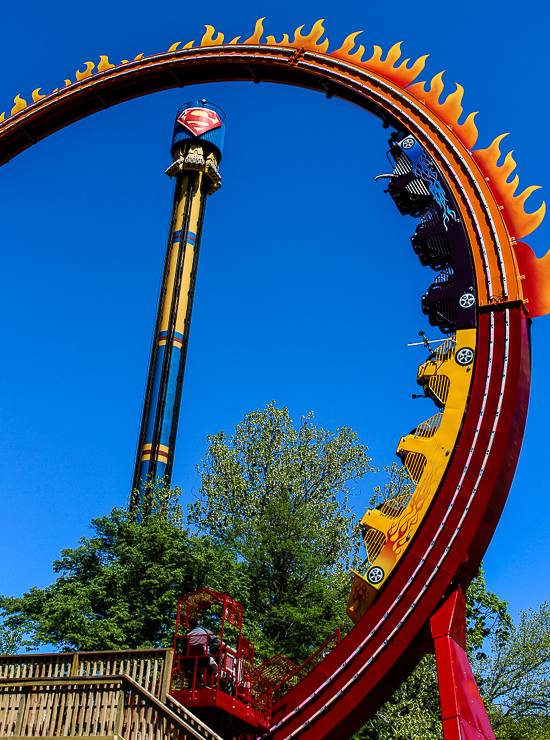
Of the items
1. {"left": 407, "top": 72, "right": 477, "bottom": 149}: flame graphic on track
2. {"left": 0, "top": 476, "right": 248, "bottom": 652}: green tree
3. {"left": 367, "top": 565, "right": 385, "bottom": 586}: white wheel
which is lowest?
{"left": 367, "top": 565, "right": 385, "bottom": 586}: white wheel

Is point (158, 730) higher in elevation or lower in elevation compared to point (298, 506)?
lower

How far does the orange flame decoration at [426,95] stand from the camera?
48.1 feet

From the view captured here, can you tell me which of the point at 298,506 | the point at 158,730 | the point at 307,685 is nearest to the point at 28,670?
the point at 158,730

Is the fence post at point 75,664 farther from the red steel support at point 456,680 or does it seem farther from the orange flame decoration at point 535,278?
the orange flame decoration at point 535,278

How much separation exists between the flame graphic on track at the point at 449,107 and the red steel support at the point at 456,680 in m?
9.02

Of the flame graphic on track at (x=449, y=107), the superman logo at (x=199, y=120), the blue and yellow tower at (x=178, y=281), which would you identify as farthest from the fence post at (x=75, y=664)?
the superman logo at (x=199, y=120)

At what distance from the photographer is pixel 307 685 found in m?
12.2

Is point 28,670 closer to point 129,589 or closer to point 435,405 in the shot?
point 435,405

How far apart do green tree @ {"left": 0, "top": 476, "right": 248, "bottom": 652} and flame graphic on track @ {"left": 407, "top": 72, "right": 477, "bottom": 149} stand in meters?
12.9

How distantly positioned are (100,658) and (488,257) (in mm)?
9228

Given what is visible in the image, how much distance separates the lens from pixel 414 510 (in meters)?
12.4

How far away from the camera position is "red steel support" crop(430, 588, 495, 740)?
1029 cm

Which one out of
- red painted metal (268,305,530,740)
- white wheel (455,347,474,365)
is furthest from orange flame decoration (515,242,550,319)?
red painted metal (268,305,530,740)

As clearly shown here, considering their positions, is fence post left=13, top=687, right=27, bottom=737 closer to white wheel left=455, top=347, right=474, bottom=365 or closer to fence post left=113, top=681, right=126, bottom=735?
fence post left=113, top=681, right=126, bottom=735
